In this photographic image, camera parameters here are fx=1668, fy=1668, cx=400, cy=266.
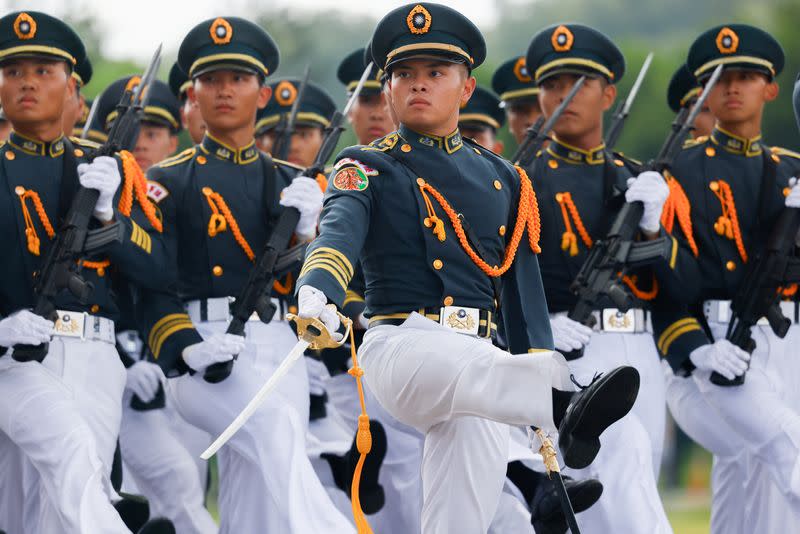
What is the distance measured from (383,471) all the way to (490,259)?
3.19m

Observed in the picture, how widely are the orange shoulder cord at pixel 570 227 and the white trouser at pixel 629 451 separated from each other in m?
0.51

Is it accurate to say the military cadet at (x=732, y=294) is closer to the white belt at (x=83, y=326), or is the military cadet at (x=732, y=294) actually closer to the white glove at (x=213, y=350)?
the white glove at (x=213, y=350)

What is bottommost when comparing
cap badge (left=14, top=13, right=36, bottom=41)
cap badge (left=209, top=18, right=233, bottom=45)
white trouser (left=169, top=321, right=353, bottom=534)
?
white trouser (left=169, top=321, right=353, bottom=534)

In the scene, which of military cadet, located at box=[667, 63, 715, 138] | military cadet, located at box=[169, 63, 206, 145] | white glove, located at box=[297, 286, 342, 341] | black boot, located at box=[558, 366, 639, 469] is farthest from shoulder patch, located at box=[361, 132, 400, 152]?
military cadet, located at box=[667, 63, 715, 138]

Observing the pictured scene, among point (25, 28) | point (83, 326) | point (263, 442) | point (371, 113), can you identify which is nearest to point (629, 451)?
point (263, 442)

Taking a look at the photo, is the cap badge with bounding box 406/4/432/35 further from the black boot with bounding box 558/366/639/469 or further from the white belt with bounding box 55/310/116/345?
the white belt with bounding box 55/310/116/345

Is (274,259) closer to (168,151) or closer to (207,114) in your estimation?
(207,114)

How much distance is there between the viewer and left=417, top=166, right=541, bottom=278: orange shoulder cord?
21.9 feet

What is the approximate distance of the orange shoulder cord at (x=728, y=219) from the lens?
9.41 m

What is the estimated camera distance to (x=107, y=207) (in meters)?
8.43

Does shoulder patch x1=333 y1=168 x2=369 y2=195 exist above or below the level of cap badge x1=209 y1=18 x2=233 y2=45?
above

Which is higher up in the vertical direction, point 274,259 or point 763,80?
point 763,80

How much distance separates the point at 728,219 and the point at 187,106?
3.50m

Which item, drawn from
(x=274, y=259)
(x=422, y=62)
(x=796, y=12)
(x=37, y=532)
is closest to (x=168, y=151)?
(x=274, y=259)
